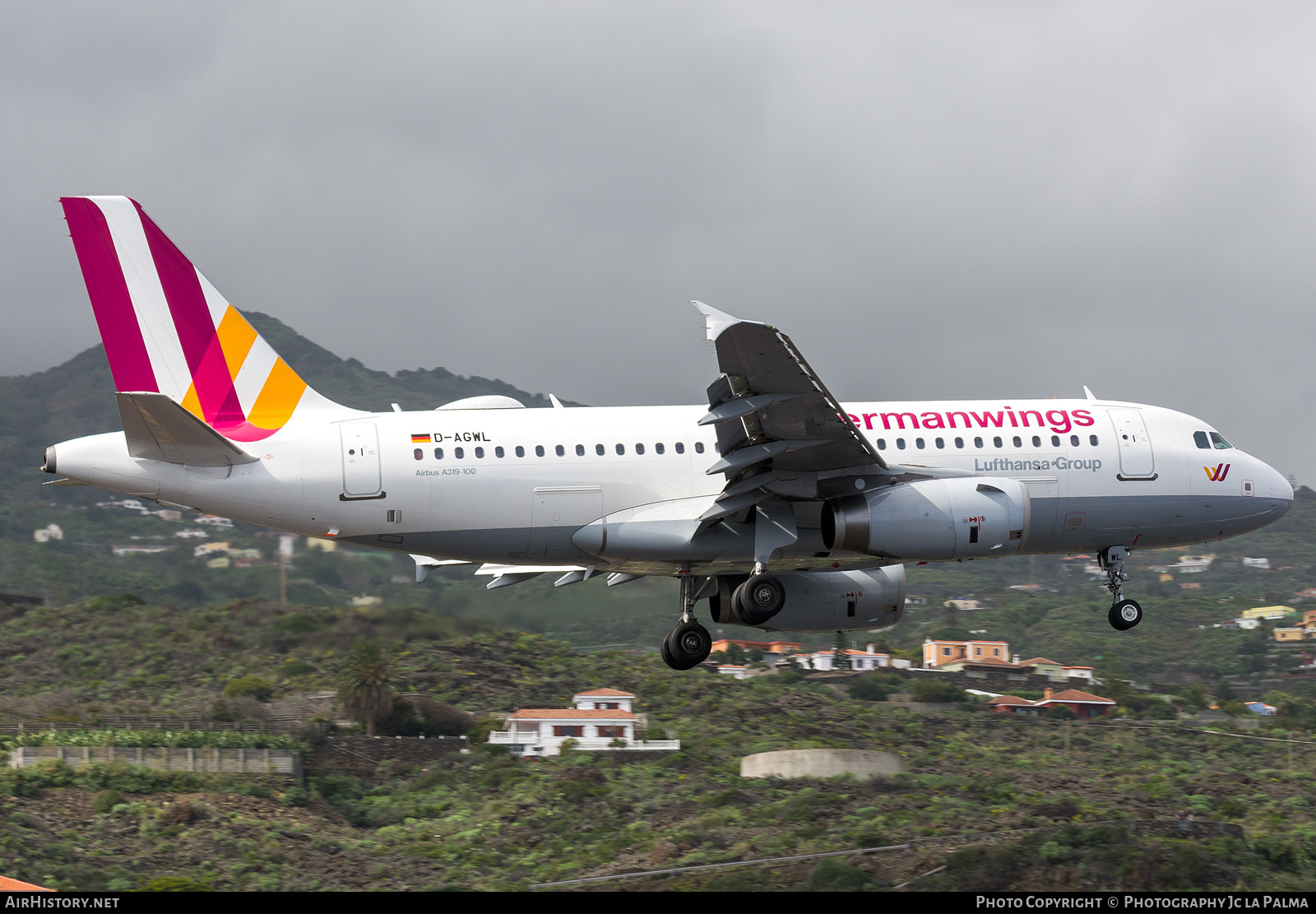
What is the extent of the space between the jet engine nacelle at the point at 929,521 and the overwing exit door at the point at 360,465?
9651 mm

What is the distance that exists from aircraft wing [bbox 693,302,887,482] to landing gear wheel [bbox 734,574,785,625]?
8.81 feet

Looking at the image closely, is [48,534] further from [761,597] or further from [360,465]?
[761,597]

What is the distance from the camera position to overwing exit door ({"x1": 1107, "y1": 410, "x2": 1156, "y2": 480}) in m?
29.8

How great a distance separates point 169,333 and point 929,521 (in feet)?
55.3

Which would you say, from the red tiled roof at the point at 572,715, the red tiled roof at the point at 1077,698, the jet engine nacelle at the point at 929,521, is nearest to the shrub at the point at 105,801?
the red tiled roof at the point at 572,715

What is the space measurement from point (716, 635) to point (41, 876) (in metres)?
66.2

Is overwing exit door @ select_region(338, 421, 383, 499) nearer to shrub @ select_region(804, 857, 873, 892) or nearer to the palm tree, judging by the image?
shrub @ select_region(804, 857, 873, 892)

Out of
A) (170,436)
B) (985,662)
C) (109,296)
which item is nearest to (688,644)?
(170,436)

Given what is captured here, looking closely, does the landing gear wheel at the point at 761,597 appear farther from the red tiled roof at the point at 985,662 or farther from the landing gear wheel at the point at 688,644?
the red tiled roof at the point at 985,662

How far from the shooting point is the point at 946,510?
2631 centimetres

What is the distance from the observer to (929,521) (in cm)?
2628

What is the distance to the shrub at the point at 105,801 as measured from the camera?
6594 centimetres

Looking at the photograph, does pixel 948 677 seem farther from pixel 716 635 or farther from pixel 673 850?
pixel 673 850
